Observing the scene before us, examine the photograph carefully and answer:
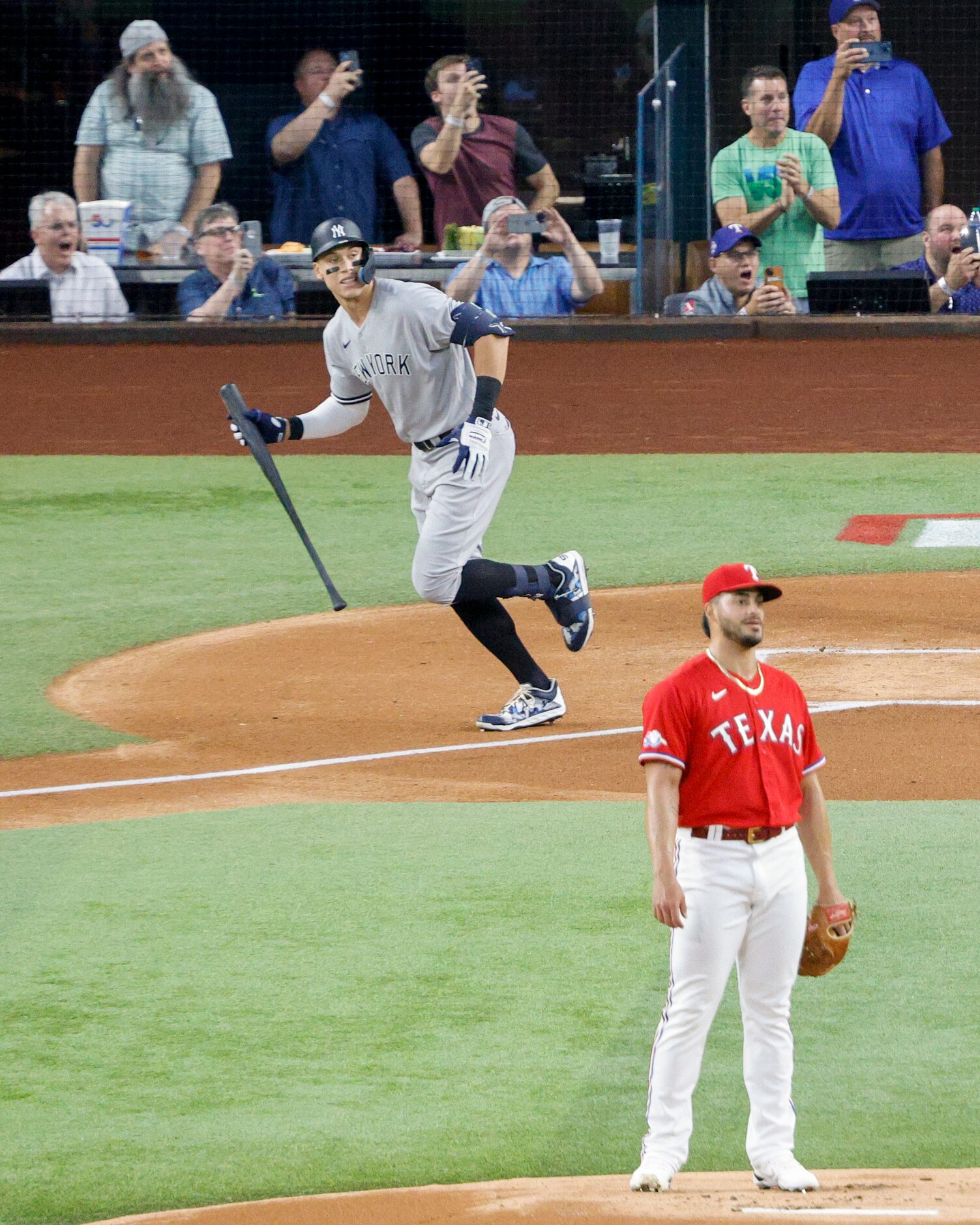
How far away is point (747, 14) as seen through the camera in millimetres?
15539

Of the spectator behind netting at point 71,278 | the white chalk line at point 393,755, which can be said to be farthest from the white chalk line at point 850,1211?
the spectator behind netting at point 71,278

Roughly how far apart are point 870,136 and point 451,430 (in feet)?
25.5

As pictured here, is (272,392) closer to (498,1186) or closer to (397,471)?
(397,471)

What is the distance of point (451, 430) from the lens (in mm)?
7172

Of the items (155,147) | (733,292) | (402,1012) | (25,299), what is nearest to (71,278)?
(25,299)

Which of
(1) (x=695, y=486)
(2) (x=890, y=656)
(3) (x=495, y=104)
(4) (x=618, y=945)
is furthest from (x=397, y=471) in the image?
(4) (x=618, y=945)

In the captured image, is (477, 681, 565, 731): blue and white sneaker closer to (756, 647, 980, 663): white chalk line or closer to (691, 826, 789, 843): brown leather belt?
(756, 647, 980, 663): white chalk line

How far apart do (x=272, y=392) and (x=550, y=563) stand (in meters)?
7.29

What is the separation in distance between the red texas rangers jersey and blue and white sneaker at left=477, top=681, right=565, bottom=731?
3.78 metres

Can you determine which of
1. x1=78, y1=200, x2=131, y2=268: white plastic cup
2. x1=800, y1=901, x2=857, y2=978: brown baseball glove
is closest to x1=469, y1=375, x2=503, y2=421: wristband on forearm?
x1=800, y1=901, x2=857, y2=978: brown baseball glove

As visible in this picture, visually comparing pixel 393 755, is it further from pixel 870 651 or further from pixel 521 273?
pixel 521 273

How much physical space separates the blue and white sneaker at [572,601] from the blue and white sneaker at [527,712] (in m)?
0.28

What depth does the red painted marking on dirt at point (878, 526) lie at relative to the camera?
10.9m

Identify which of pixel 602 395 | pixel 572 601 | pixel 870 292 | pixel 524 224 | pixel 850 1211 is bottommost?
pixel 602 395
